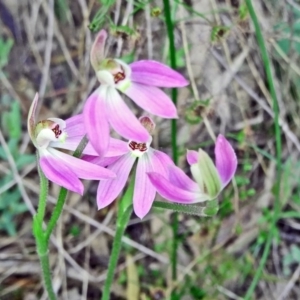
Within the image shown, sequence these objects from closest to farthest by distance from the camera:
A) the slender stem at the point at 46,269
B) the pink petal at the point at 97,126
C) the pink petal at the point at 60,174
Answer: the pink petal at the point at 97,126
the pink petal at the point at 60,174
the slender stem at the point at 46,269

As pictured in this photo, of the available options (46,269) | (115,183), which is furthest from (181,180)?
(46,269)

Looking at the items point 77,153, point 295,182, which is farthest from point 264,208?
point 77,153

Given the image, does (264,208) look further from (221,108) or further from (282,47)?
(282,47)

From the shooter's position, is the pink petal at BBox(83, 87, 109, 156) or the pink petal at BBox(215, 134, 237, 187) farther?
the pink petal at BBox(215, 134, 237, 187)

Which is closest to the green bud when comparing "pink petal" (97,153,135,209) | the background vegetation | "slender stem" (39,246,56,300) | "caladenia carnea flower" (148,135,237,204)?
"caladenia carnea flower" (148,135,237,204)

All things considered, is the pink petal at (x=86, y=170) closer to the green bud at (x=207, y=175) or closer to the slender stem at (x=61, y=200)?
the slender stem at (x=61, y=200)

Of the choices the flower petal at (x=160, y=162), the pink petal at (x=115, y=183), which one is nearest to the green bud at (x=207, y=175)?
the flower petal at (x=160, y=162)

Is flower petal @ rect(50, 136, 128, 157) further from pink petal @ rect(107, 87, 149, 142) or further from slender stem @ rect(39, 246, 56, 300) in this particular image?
slender stem @ rect(39, 246, 56, 300)
